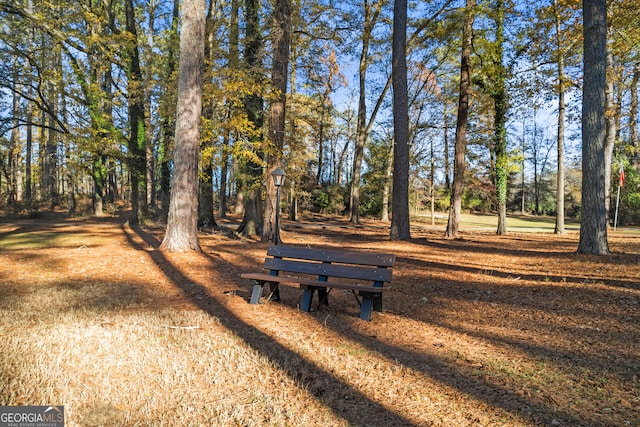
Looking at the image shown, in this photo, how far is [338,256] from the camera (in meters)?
5.57

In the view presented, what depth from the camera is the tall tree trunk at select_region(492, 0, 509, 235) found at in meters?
15.2

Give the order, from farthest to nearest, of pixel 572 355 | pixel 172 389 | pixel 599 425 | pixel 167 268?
pixel 167 268 < pixel 572 355 < pixel 172 389 < pixel 599 425

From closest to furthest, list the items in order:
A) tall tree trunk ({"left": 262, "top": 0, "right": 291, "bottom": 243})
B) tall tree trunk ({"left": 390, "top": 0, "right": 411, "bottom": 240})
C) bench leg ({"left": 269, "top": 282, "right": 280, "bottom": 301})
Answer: bench leg ({"left": 269, "top": 282, "right": 280, "bottom": 301})
tall tree trunk ({"left": 262, "top": 0, "right": 291, "bottom": 243})
tall tree trunk ({"left": 390, "top": 0, "right": 411, "bottom": 240})

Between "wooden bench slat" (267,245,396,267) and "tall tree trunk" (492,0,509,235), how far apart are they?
1318 centimetres

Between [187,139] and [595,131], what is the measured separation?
969 centimetres

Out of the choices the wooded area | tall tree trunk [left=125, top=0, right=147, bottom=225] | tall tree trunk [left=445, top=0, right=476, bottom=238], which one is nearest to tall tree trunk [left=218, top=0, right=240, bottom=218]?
the wooded area

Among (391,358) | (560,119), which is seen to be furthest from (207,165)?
(560,119)

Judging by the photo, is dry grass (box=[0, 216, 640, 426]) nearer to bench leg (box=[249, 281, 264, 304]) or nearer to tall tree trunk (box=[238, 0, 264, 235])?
bench leg (box=[249, 281, 264, 304])

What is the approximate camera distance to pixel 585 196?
28.5ft

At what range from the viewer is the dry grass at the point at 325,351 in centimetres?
271

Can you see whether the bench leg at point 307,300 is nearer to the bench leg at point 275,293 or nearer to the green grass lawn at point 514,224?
the bench leg at point 275,293

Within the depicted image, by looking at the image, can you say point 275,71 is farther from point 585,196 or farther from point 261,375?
point 261,375

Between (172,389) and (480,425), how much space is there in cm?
231

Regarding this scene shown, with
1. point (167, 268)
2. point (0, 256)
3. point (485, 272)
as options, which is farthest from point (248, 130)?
point (485, 272)
